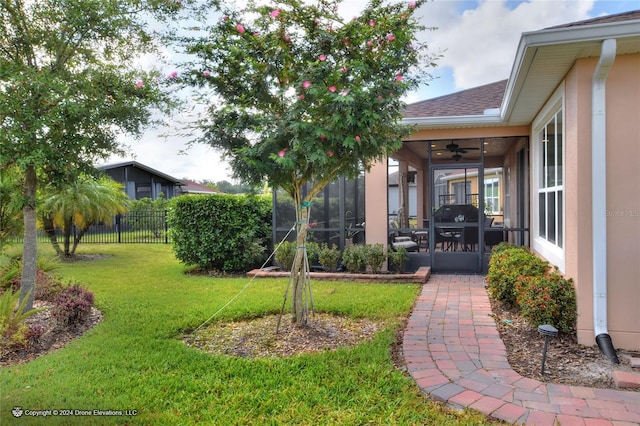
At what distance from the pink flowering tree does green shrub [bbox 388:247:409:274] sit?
341 centimetres

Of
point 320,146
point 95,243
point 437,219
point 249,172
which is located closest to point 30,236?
point 249,172

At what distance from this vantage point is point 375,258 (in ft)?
24.0

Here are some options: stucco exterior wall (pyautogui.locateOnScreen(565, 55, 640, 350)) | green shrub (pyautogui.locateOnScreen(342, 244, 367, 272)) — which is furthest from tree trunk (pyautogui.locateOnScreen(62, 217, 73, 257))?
stucco exterior wall (pyautogui.locateOnScreen(565, 55, 640, 350))

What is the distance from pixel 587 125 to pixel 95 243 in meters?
15.1

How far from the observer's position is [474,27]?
7887 mm

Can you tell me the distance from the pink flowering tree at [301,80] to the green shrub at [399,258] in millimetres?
3414

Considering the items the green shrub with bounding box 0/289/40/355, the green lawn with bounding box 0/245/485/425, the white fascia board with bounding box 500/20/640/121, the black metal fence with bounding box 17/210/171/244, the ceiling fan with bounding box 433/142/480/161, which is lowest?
the green lawn with bounding box 0/245/485/425

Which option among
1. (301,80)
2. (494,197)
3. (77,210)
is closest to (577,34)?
(301,80)

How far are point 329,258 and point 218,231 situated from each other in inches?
90.5

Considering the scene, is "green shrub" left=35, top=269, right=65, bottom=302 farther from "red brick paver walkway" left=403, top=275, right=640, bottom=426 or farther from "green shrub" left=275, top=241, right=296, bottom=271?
"red brick paver walkway" left=403, top=275, right=640, bottom=426

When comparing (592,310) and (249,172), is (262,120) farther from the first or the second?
(592,310)

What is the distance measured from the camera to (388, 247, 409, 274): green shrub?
24.2ft

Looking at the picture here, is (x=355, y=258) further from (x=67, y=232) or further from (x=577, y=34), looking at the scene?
(x=67, y=232)

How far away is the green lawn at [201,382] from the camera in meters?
2.60
